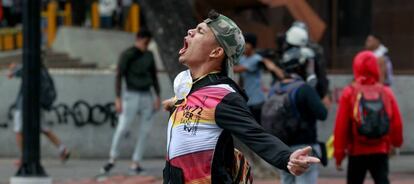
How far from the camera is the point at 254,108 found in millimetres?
10734

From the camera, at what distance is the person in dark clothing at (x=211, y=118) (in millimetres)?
4133

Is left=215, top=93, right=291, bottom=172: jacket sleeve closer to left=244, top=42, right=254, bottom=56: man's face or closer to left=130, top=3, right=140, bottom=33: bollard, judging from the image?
left=244, top=42, right=254, bottom=56: man's face

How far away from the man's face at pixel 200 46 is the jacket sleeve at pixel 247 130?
221mm

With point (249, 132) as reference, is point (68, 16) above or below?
below

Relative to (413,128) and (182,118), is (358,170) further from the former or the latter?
(413,128)

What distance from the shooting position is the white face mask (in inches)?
171

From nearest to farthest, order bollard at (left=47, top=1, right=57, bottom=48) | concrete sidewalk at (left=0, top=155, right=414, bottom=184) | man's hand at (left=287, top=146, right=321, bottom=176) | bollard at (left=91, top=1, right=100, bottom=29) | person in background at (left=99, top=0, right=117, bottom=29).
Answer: man's hand at (left=287, top=146, right=321, bottom=176) < concrete sidewalk at (left=0, top=155, right=414, bottom=184) < bollard at (left=47, top=1, right=57, bottom=48) < person in background at (left=99, top=0, right=117, bottom=29) < bollard at (left=91, top=1, right=100, bottom=29)

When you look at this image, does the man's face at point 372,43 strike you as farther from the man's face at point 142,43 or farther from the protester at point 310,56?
the protester at point 310,56

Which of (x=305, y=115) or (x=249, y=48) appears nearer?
(x=305, y=115)

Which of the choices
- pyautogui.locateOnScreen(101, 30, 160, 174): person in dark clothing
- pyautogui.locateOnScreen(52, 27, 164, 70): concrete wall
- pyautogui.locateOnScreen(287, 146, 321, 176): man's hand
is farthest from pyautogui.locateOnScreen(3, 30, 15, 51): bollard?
pyautogui.locateOnScreen(287, 146, 321, 176): man's hand

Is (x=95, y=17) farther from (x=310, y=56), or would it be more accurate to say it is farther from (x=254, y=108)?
(x=310, y=56)

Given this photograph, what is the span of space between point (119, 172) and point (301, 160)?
786cm

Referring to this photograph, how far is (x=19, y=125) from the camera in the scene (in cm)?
1209

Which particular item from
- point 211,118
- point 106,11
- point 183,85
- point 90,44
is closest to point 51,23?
point 106,11
